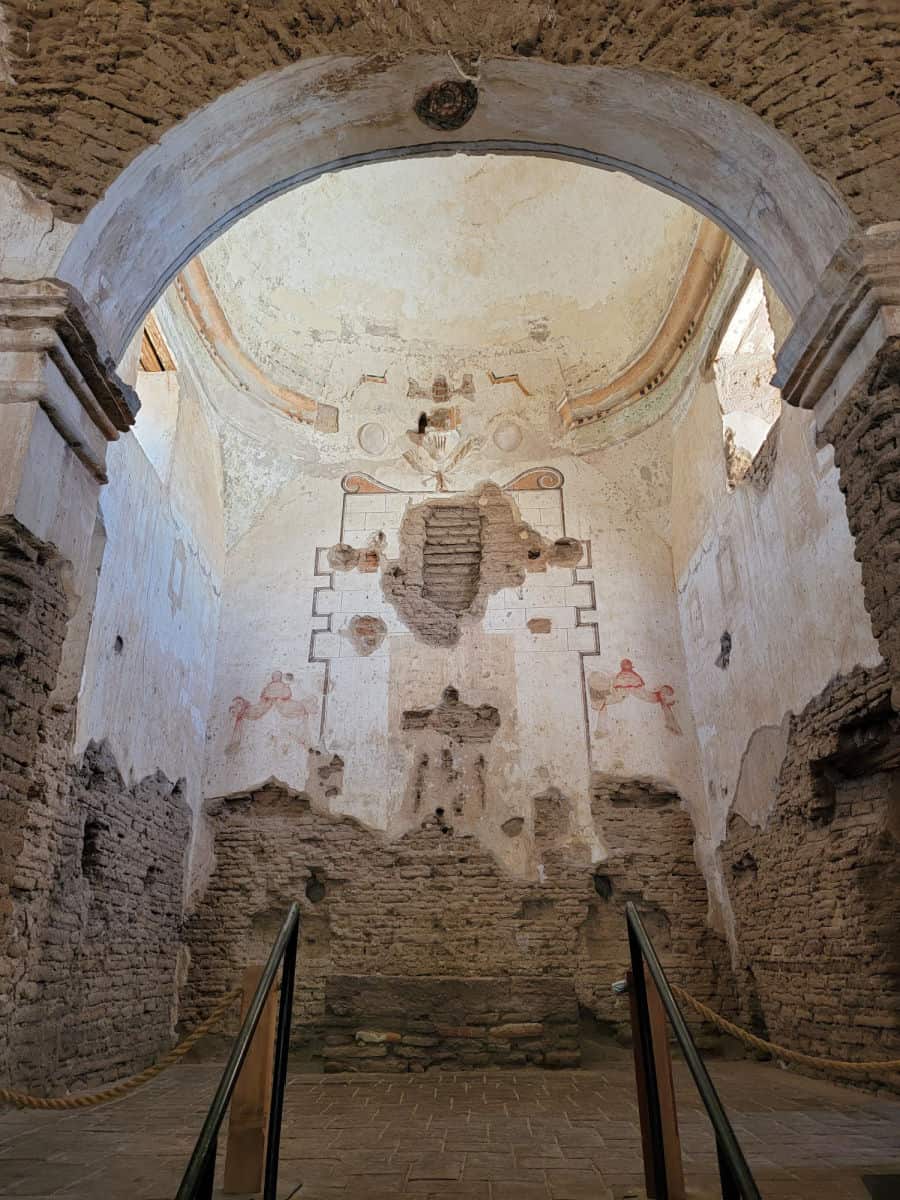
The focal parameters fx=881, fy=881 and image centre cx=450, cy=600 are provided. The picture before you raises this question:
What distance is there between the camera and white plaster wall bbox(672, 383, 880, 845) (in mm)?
5898

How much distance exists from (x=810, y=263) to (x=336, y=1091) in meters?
5.88

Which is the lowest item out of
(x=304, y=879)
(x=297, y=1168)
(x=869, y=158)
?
(x=297, y=1168)

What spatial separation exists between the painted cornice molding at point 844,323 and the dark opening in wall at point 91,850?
530 cm

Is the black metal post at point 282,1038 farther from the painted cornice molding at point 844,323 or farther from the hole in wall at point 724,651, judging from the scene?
the hole in wall at point 724,651

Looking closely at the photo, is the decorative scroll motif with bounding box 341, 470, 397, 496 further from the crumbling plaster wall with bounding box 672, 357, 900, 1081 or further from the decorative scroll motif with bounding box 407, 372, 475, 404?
the crumbling plaster wall with bounding box 672, 357, 900, 1081

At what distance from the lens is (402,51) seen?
13.6 feet

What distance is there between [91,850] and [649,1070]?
4.55 meters

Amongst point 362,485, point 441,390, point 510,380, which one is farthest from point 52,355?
point 510,380

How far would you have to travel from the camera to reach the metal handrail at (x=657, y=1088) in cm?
186

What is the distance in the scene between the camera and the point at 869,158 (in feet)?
12.0

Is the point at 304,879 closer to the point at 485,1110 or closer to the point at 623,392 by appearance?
the point at 485,1110

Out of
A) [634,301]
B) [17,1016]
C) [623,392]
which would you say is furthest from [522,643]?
[17,1016]

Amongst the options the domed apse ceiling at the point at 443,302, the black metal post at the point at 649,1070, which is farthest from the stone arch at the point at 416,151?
the domed apse ceiling at the point at 443,302

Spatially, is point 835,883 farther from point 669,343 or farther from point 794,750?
point 669,343
